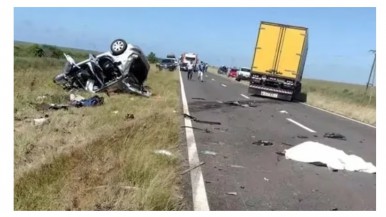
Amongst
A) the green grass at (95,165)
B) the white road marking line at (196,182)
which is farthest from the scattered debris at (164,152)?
the white road marking line at (196,182)

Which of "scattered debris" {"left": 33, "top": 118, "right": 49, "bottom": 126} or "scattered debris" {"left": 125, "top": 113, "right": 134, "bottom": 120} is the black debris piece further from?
"scattered debris" {"left": 33, "top": 118, "right": 49, "bottom": 126}

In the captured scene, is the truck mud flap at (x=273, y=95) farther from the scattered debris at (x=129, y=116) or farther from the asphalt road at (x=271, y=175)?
the scattered debris at (x=129, y=116)

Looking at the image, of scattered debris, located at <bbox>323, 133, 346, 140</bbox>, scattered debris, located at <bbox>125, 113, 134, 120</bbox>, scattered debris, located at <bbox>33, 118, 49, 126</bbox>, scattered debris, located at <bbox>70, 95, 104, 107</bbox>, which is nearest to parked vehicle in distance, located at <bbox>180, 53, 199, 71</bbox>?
scattered debris, located at <bbox>70, 95, 104, 107</bbox>

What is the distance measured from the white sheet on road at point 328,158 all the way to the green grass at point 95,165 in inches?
77.9

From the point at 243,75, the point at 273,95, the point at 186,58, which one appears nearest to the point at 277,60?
the point at 273,95

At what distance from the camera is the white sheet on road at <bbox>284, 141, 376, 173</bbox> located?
7.62 metres

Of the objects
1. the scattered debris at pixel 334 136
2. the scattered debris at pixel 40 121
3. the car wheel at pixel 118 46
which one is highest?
the car wheel at pixel 118 46

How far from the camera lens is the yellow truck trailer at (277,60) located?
76.9 ft

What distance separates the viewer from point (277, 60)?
2398cm

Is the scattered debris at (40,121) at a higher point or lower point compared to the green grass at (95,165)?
lower

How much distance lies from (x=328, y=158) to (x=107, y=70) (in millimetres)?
10940

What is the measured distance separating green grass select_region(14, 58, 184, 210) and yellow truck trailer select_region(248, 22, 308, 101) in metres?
13.9

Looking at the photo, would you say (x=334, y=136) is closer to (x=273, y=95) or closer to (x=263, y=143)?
(x=263, y=143)

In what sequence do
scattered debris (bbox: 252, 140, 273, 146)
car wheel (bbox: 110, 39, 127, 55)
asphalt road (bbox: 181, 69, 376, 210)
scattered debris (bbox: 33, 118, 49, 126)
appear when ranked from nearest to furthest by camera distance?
1. asphalt road (bbox: 181, 69, 376, 210)
2. scattered debris (bbox: 252, 140, 273, 146)
3. scattered debris (bbox: 33, 118, 49, 126)
4. car wheel (bbox: 110, 39, 127, 55)
